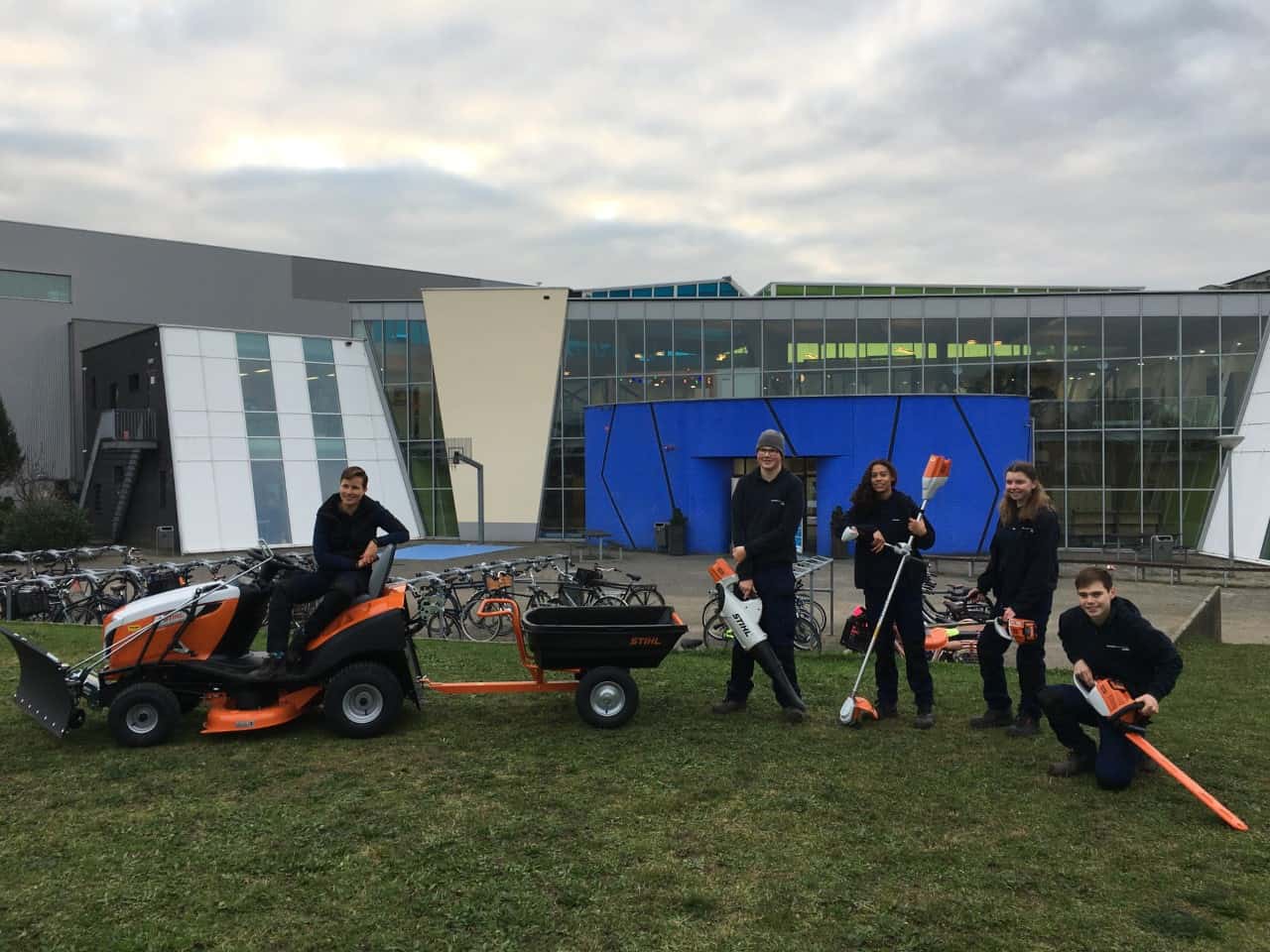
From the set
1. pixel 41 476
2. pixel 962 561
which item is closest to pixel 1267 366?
pixel 962 561

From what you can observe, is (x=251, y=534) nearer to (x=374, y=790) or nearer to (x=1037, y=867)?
(x=374, y=790)

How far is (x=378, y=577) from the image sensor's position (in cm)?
576

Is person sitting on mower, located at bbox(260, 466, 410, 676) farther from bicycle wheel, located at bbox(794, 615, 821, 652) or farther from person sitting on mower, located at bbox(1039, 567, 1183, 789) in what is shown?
bicycle wheel, located at bbox(794, 615, 821, 652)

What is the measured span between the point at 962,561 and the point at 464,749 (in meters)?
16.0

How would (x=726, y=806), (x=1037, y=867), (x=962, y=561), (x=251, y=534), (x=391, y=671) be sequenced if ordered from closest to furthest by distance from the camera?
(x=1037, y=867)
(x=726, y=806)
(x=391, y=671)
(x=962, y=561)
(x=251, y=534)

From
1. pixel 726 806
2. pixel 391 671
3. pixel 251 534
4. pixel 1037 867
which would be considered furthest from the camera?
pixel 251 534

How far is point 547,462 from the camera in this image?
28188mm

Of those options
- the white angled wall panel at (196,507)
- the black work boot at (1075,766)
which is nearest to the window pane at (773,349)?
the white angled wall panel at (196,507)

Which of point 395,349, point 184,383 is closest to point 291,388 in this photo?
point 184,383

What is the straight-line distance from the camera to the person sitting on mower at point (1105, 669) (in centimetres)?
437

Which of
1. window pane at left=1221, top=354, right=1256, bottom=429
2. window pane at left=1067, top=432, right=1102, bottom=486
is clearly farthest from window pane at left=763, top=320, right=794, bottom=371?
window pane at left=1221, top=354, right=1256, bottom=429

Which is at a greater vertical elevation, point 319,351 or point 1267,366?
point 319,351

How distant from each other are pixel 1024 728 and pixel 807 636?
4.47 meters

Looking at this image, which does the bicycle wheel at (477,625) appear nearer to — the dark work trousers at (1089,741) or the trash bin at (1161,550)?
the dark work trousers at (1089,741)
